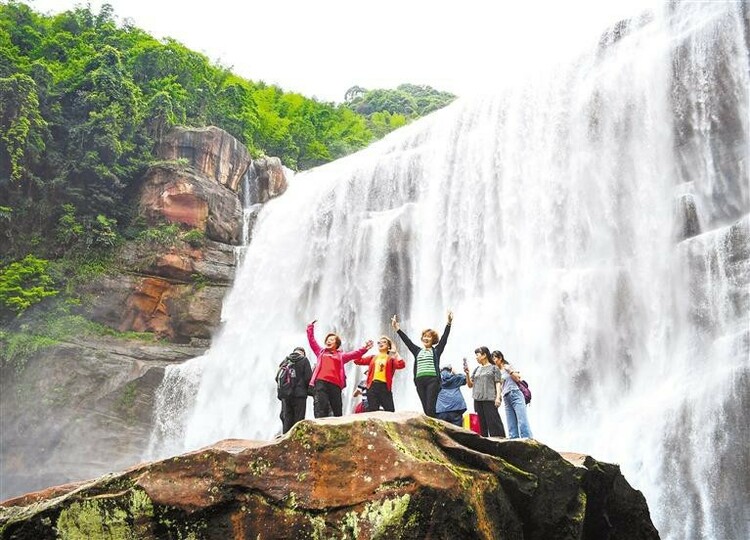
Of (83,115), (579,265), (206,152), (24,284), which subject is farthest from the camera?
(206,152)

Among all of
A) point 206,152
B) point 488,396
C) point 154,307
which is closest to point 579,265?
point 488,396

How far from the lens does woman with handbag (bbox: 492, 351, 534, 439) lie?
7633mm

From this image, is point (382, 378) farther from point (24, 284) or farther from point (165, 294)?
point (24, 284)

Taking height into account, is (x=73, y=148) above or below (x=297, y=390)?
above

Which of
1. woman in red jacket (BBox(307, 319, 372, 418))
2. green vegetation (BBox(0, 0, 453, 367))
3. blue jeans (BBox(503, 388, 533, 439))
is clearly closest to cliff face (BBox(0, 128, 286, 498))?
green vegetation (BBox(0, 0, 453, 367))

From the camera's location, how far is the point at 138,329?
20.4 metres

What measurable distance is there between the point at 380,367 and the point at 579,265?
27.2 feet

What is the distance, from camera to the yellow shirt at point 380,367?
23.4 feet

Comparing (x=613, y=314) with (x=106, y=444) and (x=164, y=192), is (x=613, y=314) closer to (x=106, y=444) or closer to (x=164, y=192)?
(x=106, y=444)

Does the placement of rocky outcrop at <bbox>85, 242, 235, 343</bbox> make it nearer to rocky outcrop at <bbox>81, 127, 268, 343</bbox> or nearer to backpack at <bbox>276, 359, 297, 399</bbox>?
rocky outcrop at <bbox>81, 127, 268, 343</bbox>

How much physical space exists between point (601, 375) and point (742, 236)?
3.51m

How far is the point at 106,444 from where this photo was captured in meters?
17.4

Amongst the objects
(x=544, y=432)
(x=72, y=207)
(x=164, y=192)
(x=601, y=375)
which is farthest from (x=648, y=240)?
(x=72, y=207)

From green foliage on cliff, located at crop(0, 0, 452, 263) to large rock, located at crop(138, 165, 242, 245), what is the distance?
2.62 feet
